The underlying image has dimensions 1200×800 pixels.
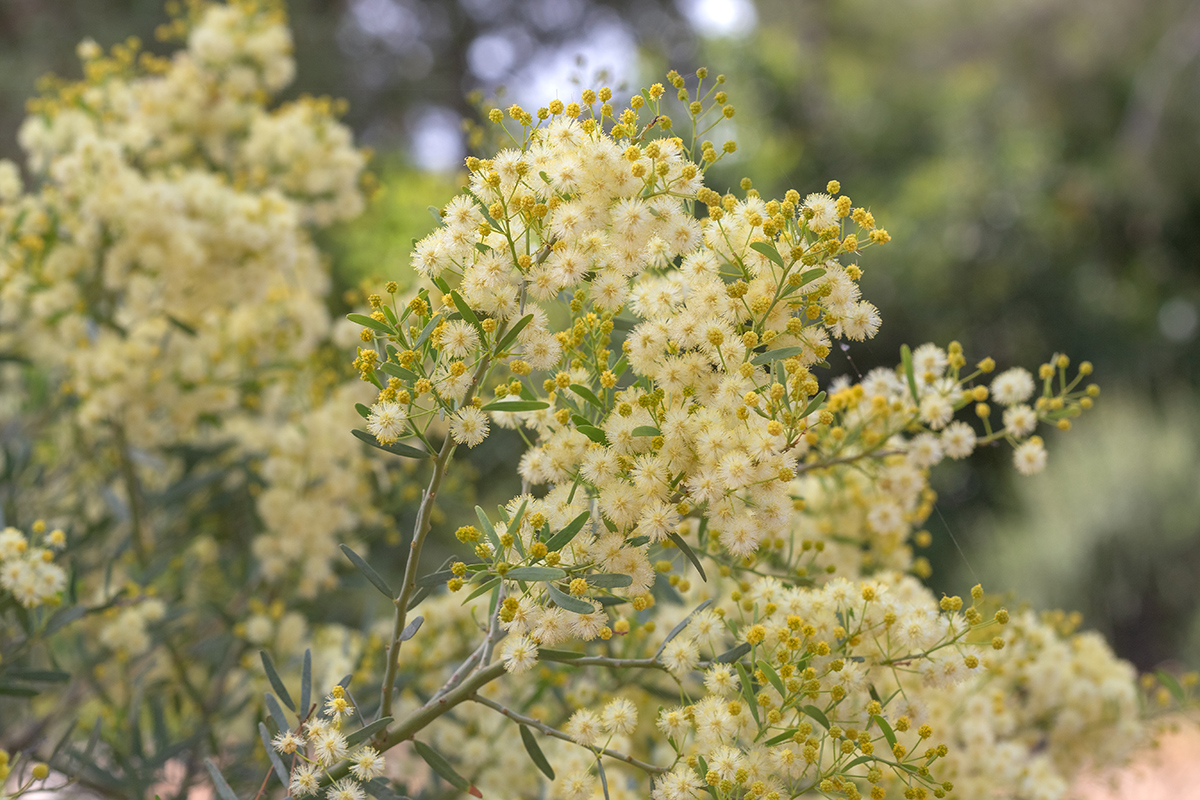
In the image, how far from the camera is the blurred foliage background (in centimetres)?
410

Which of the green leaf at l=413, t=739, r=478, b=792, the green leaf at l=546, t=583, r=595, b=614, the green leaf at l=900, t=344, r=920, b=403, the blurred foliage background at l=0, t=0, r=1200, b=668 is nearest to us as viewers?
the green leaf at l=546, t=583, r=595, b=614

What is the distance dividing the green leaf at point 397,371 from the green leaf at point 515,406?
0.21ft

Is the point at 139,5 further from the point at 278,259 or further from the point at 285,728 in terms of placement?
the point at 285,728

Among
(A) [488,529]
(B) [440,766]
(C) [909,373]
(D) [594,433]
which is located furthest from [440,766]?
(C) [909,373]

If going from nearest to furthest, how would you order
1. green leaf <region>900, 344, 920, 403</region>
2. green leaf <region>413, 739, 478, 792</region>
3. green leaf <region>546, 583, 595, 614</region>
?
green leaf <region>546, 583, 595, 614</region>
green leaf <region>413, 739, 478, 792</region>
green leaf <region>900, 344, 920, 403</region>

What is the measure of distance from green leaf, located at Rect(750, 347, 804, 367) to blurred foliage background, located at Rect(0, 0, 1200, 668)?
3.18 m

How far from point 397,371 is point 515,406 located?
0.31 feet

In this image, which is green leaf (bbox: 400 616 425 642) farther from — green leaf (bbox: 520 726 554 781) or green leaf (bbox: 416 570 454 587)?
green leaf (bbox: 520 726 554 781)

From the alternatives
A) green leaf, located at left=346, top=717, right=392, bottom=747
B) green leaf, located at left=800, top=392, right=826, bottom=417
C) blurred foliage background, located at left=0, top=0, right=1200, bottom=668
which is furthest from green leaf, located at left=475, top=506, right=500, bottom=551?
blurred foliage background, located at left=0, top=0, right=1200, bottom=668

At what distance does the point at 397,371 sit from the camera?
0.67 m

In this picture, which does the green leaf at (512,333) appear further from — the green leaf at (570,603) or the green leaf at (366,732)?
the green leaf at (366,732)

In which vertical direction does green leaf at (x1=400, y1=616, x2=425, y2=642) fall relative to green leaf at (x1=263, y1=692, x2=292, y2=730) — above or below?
above

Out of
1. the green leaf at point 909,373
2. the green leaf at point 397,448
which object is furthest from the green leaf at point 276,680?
the green leaf at point 909,373

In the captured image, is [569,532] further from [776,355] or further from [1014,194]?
[1014,194]
